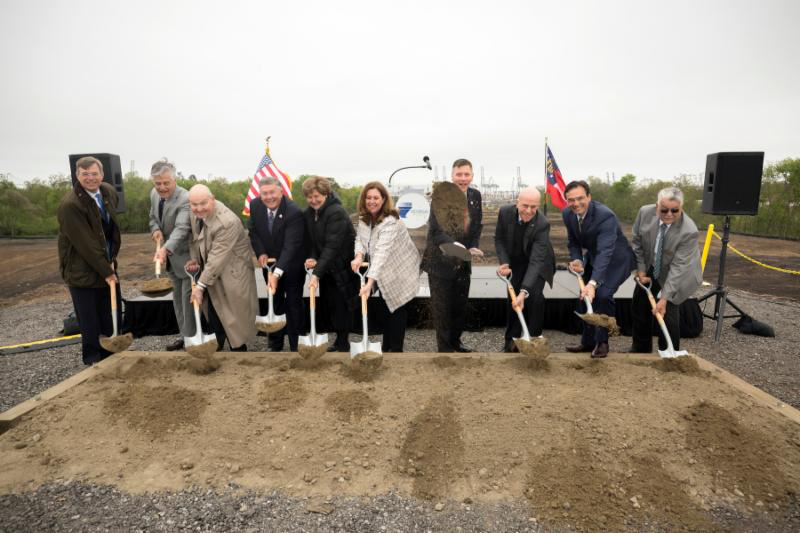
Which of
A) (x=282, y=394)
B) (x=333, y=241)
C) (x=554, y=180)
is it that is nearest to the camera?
(x=282, y=394)

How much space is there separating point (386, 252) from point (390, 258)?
0.10 m

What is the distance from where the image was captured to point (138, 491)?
6.61ft

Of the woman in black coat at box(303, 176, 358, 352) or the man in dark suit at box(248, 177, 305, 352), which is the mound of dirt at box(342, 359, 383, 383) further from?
the man in dark suit at box(248, 177, 305, 352)

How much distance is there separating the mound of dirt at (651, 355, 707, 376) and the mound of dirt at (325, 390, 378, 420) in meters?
1.91

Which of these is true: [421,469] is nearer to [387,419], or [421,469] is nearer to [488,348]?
[387,419]

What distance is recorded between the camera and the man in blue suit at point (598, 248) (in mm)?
3238

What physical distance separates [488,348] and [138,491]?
305 cm

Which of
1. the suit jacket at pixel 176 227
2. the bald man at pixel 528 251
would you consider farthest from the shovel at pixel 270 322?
the bald man at pixel 528 251

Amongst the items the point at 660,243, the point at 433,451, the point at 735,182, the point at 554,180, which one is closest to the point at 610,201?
the point at 554,180

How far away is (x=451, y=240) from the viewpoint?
3426 mm

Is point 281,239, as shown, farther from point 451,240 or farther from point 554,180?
point 554,180

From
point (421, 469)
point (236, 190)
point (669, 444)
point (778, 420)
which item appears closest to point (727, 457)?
point (669, 444)

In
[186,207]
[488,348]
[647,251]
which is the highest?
[186,207]

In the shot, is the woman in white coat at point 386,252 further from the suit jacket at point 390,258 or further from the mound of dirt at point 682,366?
the mound of dirt at point 682,366
